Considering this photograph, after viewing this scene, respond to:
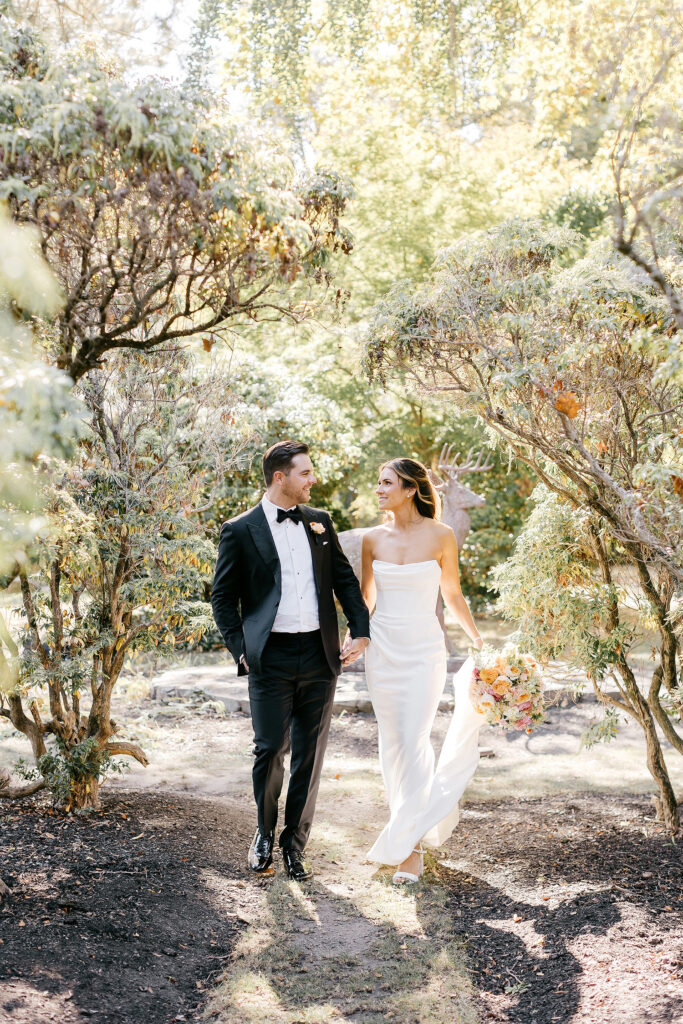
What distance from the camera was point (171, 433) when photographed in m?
5.21

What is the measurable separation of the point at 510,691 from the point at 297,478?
1.52 m

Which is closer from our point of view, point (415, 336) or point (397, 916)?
point (397, 916)

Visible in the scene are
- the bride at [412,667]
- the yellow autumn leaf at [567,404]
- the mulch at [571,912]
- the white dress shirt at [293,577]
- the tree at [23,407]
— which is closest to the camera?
the tree at [23,407]

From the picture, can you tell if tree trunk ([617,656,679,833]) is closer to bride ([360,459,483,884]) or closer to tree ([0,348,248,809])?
bride ([360,459,483,884])

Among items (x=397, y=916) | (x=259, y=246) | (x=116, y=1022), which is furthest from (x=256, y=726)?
(x=259, y=246)

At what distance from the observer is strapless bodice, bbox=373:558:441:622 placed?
477 cm

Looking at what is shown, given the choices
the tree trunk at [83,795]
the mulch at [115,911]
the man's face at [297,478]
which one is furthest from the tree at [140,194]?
the tree trunk at [83,795]

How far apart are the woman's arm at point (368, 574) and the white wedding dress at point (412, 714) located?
2.0 inches

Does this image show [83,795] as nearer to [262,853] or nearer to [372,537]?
[262,853]

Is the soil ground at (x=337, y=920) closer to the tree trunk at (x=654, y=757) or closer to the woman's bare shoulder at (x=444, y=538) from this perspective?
the tree trunk at (x=654, y=757)

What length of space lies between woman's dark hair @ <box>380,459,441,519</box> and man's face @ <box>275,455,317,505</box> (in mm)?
436

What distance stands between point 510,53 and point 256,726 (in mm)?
17145

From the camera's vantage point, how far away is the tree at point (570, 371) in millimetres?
4406

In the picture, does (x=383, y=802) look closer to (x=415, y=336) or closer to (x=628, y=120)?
(x=415, y=336)
